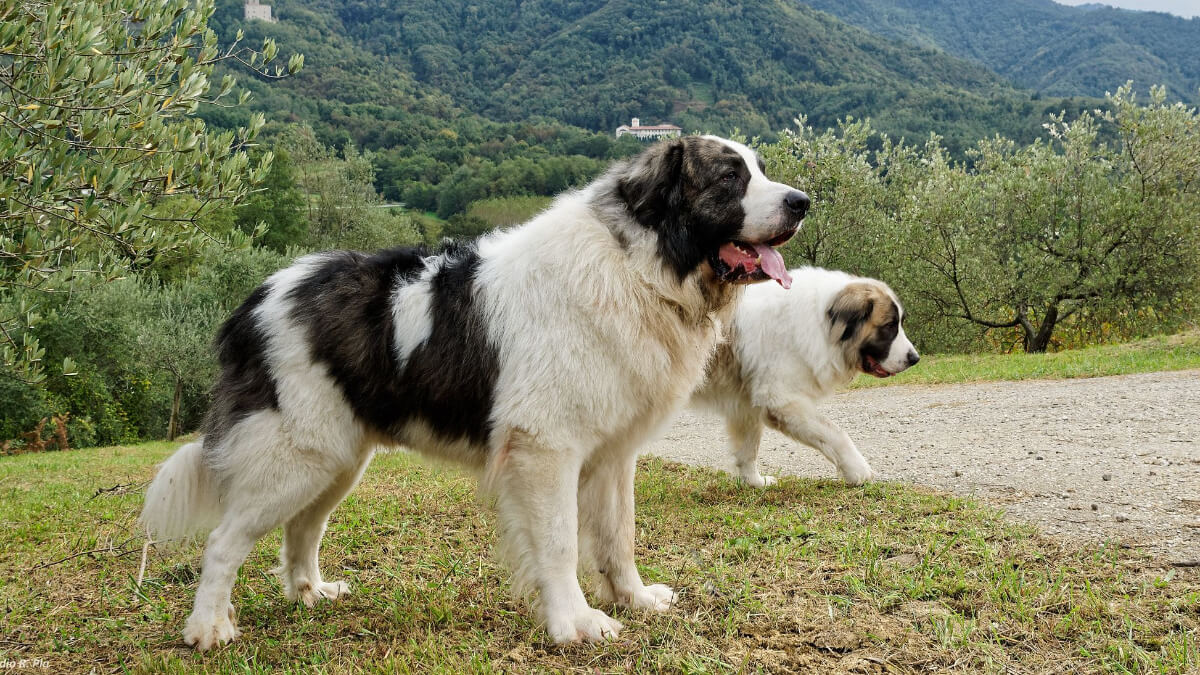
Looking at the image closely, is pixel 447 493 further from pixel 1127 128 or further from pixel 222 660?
pixel 1127 128

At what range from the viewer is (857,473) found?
7.02 meters

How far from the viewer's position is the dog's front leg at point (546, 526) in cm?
Answer: 378

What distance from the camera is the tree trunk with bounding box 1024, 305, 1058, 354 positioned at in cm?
2386

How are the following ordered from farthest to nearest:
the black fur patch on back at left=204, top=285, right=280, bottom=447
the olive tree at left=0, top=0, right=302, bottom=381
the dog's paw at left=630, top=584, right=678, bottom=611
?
the olive tree at left=0, top=0, right=302, bottom=381, the dog's paw at left=630, top=584, right=678, bottom=611, the black fur patch on back at left=204, top=285, right=280, bottom=447

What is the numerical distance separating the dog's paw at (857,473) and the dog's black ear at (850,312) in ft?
3.90

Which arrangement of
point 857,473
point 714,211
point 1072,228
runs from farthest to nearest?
1. point 1072,228
2. point 857,473
3. point 714,211

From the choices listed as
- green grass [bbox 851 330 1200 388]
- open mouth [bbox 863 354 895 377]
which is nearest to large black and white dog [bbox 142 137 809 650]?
open mouth [bbox 863 354 895 377]

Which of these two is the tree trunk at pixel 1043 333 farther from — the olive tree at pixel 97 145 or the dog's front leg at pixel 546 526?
the dog's front leg at pixel 546 526

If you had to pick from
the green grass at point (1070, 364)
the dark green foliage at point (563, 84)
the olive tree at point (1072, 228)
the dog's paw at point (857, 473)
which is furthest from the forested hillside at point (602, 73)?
the dog's paw at point (857, 473)

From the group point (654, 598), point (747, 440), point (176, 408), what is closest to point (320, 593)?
point (654, 598)

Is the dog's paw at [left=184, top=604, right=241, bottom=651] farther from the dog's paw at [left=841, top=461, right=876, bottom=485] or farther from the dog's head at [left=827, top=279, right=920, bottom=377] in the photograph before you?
the dog's head at [left=827, top=279, right=920, bottom=377]

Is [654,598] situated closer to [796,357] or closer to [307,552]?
[307,552]

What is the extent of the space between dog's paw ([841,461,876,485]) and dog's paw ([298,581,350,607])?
4.27m

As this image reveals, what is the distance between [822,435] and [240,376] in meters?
4.87
